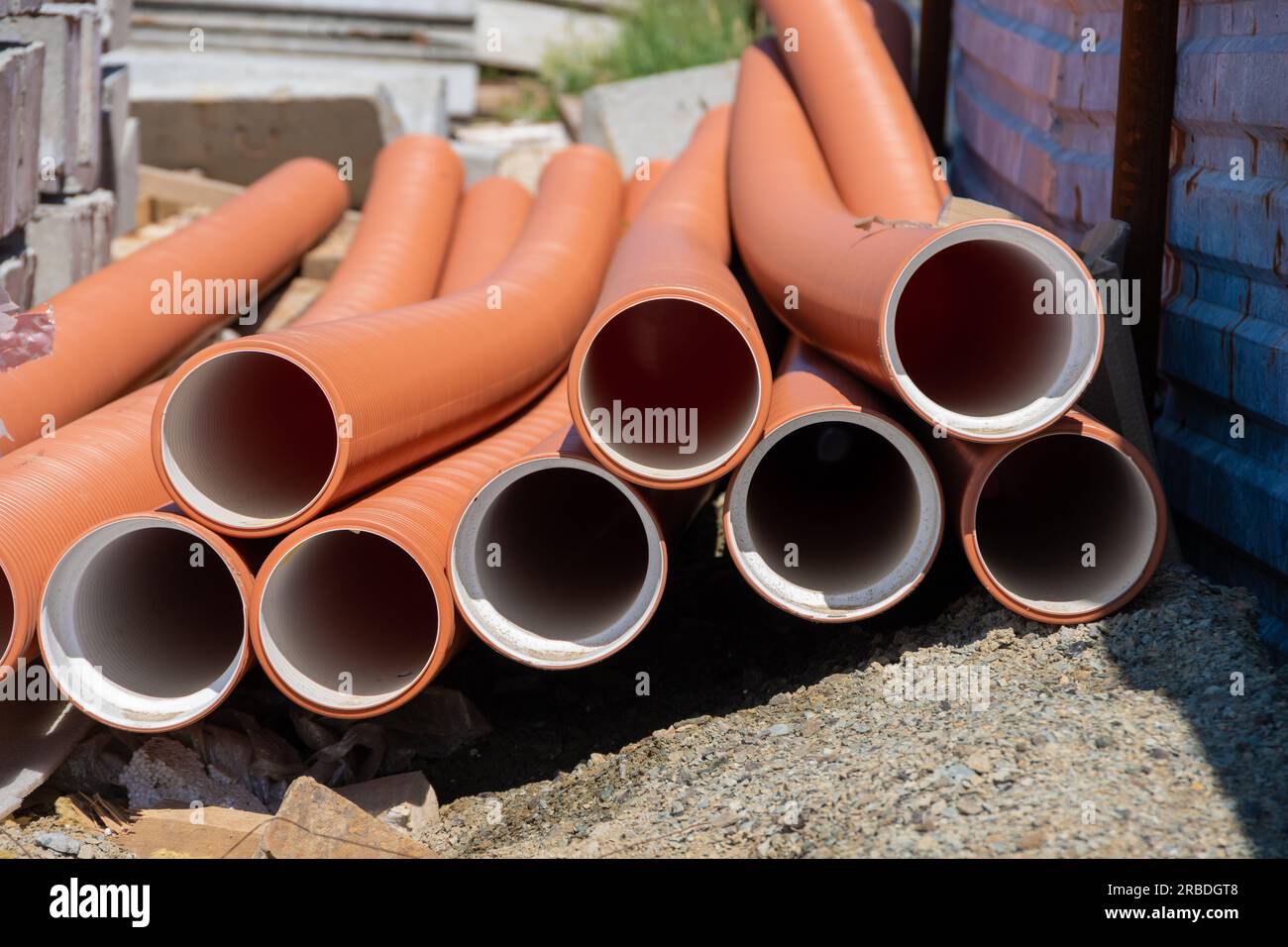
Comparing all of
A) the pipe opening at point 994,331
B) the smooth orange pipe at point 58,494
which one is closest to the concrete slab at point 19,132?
the smooth orange pipe at point 58,494

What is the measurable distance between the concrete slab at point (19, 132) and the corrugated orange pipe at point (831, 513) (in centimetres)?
301

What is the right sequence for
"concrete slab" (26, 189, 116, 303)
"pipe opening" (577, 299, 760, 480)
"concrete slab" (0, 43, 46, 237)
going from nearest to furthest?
"pipe opening" (577, 299, 760, 480) < "concrete slab" (0, 43, 46, 237) < "concrete slab" (26, 189, 116, 303)

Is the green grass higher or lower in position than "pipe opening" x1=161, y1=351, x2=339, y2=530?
higher

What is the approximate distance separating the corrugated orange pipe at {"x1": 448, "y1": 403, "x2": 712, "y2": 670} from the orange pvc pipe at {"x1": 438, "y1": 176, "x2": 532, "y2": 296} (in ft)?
5.01

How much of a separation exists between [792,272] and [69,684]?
242 centimetres

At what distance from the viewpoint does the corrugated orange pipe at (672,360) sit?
320 cm

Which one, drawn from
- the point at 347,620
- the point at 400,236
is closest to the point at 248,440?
the point at 347,620

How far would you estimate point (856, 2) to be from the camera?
598 centimetres

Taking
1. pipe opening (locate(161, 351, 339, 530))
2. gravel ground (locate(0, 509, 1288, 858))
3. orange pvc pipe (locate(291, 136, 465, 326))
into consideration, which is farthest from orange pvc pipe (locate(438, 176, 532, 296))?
gravel ground (locate(0, 509, 1288, 858))

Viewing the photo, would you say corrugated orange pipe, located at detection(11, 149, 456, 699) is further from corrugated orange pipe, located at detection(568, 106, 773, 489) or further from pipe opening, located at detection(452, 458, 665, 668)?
corrugated orange pipe, located at detection(568, 106, 773, 489)

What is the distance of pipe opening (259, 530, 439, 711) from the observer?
10.8ft

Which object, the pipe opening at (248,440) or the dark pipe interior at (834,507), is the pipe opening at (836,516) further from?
the pipe opening at (248,440)

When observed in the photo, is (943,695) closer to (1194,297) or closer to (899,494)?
(899,494)
